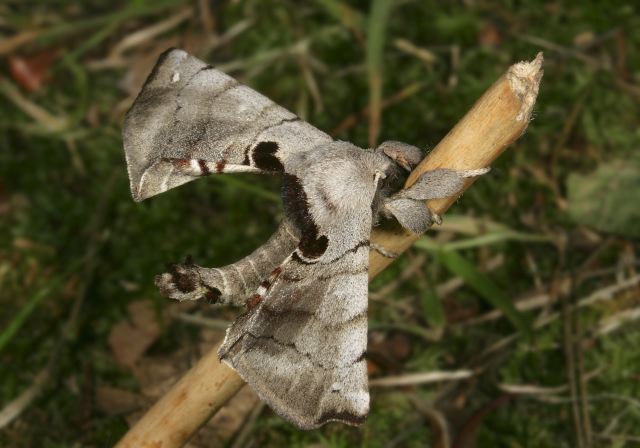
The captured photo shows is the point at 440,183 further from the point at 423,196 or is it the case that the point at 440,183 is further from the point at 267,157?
the point at 267,157

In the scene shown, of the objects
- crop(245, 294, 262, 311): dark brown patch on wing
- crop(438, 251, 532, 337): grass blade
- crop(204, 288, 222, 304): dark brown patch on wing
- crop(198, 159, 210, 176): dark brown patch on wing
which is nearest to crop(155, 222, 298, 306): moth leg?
crop(204, 288, 222, 304): dark brown patch on wing

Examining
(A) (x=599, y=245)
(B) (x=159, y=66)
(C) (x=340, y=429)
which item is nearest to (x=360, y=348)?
(C) (x=340, y=429)

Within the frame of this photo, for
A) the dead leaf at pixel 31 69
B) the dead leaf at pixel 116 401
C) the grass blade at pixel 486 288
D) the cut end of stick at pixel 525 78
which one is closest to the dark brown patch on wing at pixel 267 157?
the cut end of stick at pixel 525 78

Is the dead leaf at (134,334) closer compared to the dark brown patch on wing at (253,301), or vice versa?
the dark brown patch on wing at (253,301)

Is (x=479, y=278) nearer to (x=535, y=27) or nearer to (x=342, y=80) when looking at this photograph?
(x=342, y=80)

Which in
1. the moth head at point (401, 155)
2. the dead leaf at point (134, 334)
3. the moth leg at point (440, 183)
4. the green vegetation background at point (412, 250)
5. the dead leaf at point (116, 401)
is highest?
the moth leg at point (440, 183)

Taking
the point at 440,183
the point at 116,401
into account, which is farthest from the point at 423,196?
the point at 116,401

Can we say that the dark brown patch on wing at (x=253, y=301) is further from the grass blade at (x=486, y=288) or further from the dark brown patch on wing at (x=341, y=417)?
the grass blade at (x=486, y=288)
